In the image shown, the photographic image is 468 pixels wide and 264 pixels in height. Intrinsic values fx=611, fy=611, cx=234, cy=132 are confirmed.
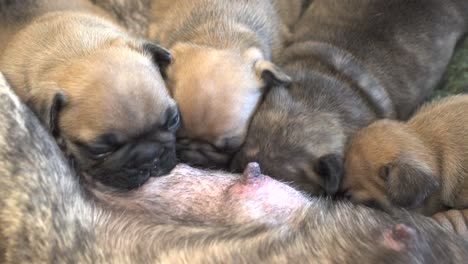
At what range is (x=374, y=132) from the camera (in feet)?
7.52

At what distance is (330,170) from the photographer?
218 centimetres

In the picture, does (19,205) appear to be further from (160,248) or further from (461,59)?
(461,59)

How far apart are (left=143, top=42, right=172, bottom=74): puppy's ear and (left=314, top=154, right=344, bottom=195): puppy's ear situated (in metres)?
0.70

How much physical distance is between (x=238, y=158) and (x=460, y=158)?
81cm

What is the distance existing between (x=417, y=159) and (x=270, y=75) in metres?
0.63

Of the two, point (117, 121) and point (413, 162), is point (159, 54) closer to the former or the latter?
point (117, 121)

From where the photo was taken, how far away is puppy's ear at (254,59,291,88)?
238 cm

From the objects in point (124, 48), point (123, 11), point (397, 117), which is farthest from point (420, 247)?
point (123, 11)

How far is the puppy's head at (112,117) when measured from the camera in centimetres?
206

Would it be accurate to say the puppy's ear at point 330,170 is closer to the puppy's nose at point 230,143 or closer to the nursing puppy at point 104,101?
the puppy's nose at point 230,143

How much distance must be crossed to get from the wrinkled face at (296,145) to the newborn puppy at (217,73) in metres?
0.08

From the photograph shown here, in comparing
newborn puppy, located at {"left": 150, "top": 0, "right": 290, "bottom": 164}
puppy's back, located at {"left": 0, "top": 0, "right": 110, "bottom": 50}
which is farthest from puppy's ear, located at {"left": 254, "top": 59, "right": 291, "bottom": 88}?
puppy's back, located at {"left": 0, "top": 0, "right": 110, "bottom": 50}

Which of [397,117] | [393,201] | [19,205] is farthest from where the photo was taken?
[397,117]

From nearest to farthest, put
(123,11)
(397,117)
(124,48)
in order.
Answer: (124,48), (397,117), (123,11)
